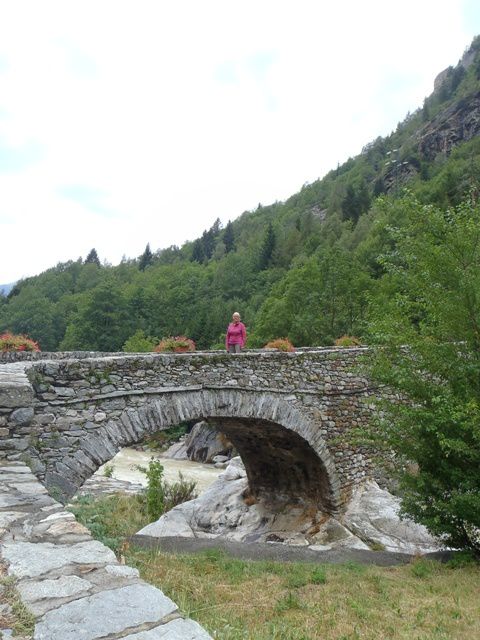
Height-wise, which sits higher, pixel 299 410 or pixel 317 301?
pixel 317 301

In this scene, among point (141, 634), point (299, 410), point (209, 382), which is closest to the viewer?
point (141, 634)

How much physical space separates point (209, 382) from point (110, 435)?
→ 2.06m

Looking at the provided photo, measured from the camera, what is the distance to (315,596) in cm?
526

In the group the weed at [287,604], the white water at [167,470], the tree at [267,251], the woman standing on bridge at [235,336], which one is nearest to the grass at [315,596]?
the weed at [287,604]

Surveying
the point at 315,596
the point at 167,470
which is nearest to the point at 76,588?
the point at 315,596

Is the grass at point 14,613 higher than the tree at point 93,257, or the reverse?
the tree at point 93,257

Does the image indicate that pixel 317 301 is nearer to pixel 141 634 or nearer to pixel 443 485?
pixel 443 485

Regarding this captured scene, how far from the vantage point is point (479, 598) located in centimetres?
522

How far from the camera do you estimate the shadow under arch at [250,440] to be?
24.4ft

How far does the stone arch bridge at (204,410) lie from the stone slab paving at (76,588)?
2.25 meters

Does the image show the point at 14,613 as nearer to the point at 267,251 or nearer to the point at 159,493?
the point at 159,493

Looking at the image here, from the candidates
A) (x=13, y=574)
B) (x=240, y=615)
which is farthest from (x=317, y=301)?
(x=13, y=574)

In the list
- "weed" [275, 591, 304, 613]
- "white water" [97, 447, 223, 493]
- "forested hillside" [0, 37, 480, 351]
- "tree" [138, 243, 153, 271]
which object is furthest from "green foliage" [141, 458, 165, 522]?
"tree" [138, 243, 153, 271]

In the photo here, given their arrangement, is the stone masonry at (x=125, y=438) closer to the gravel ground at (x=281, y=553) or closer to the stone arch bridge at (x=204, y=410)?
the stone arch bridge at (x=204, y=410)
